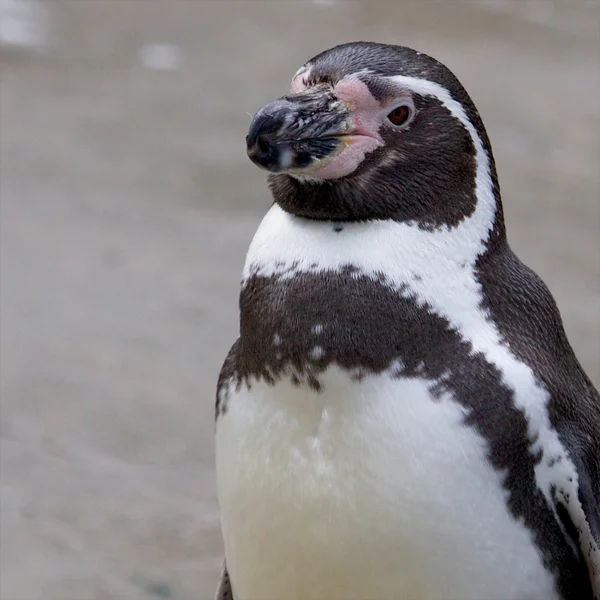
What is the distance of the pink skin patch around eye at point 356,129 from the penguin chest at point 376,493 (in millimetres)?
275

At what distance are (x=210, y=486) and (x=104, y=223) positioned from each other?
1.23 m

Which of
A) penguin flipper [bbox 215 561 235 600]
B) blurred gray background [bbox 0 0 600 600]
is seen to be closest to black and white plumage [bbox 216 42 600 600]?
penguin flipper [bbox 215 561 235 600]

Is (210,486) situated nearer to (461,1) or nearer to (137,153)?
(137,153)

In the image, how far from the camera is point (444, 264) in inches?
66.1

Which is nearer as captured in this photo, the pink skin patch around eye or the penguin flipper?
the pink skin patch around eye

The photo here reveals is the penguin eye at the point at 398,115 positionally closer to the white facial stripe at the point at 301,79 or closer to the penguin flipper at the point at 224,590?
the white facial stripe at the point at 301,79

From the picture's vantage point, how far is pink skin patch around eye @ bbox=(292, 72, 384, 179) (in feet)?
5.42

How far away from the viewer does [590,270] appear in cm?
358

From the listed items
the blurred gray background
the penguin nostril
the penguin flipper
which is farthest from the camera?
the blurred gray background

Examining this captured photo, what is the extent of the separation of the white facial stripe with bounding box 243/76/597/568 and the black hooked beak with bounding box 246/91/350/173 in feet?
0.37

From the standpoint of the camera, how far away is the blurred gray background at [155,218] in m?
2.71

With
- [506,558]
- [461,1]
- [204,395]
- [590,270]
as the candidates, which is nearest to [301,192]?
[506,558]

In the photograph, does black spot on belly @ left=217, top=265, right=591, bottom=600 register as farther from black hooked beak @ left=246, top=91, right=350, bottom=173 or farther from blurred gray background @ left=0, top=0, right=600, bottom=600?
blurred gray background @ left=0, top=0, right=600, bottom=600

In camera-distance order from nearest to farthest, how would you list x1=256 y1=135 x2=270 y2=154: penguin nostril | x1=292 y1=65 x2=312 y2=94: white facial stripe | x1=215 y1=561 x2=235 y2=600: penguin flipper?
x1=256 y1=135 x2=270 y2=154: penguin nostril
x1=292 y1=65 x2=312 y2=94: white facial stripe
x1=215 y1=561 x2=235 y2=600: penguin flipper
